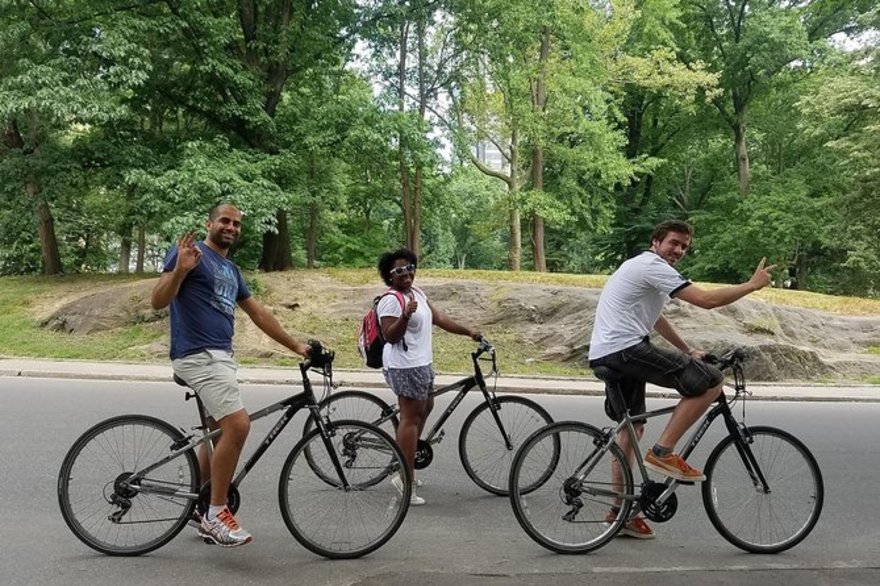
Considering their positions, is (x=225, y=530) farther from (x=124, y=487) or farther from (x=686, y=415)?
(x=686, y=415)

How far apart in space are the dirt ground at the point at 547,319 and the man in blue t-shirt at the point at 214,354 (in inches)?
445

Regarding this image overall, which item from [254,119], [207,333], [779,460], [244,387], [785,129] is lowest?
[244,387]

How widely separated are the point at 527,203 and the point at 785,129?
16.3 meters

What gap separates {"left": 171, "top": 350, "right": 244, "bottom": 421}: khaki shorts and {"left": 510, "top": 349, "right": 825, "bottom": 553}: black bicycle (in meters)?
1.75

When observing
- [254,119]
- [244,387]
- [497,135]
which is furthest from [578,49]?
[244,387]

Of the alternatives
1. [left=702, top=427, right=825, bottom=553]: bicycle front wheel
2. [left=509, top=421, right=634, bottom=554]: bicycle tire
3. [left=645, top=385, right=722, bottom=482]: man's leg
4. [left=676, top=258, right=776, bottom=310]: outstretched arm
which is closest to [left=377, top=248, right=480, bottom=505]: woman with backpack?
[left=509, top=421, right=634, bottom=554]: bicycle tire

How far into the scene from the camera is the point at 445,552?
14.3ft

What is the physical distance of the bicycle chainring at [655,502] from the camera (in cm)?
435

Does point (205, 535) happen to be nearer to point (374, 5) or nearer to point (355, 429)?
point (355, 429)

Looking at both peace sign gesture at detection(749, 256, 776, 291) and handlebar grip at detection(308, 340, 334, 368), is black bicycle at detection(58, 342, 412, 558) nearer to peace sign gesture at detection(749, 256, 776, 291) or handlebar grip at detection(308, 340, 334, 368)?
handlebar grip at detection(308, 340, 334, 368)

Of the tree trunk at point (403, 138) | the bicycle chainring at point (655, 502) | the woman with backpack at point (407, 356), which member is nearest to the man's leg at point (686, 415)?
the bicycle chainring at point (655, 502)

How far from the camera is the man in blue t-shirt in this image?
13.1 feet

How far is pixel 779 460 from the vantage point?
14.8ft

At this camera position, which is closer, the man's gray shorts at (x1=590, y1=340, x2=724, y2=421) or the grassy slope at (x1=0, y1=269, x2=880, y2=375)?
the man's gray shorts at (x1=590, y1=340, x2=724, y2=421)
